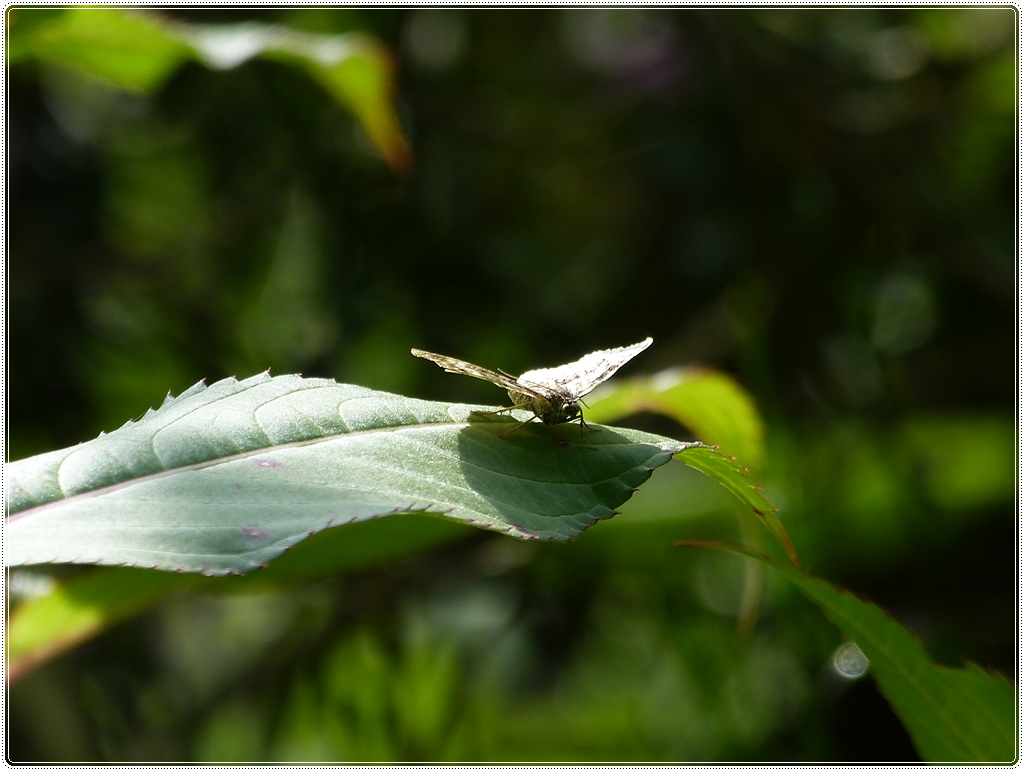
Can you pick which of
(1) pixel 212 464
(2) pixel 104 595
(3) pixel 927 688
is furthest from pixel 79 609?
(3) pixel 927 688

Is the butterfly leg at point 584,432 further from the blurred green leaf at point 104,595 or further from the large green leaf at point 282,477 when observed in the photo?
the blurred green leaf at point 104,595

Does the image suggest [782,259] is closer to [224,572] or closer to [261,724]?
[261,724]

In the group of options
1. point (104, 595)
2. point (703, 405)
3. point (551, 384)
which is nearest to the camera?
point (551, 384)

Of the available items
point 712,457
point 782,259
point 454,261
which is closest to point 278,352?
point 454,261

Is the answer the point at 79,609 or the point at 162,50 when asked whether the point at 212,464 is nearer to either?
the point at 79,609

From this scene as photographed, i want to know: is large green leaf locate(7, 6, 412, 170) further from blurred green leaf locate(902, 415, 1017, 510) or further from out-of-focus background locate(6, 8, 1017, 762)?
blurred green leaf locate(902, 415, 1017, 510)

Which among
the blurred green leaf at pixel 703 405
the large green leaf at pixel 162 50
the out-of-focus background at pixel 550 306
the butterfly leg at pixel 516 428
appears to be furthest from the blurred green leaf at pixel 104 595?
the out-of-focus background at pixel 550 306
